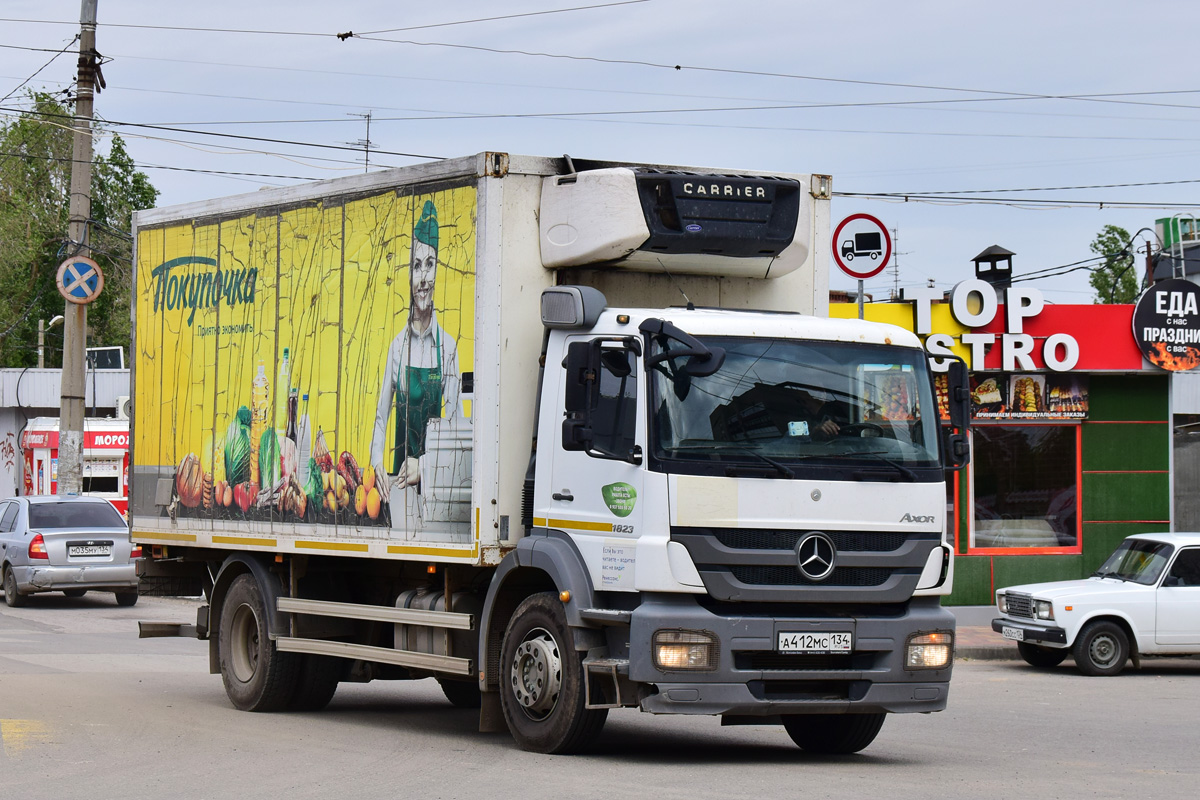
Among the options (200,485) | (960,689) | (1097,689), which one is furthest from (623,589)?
(1097,689)

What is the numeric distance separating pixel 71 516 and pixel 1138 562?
52.3 ft

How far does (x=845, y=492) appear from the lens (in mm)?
9156

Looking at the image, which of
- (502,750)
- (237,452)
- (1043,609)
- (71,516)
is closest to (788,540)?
(502,750)

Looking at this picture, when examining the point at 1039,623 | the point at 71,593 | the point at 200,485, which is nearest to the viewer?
the point at 200,485

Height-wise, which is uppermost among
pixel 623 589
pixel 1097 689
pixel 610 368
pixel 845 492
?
pixel 610 368

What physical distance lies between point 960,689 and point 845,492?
7.40 m

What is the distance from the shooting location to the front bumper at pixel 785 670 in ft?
29.2

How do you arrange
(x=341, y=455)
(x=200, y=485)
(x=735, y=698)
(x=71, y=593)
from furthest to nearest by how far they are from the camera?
1. (x=71, y=593)
2. (x=200, y=485)
3. (x=341, y=455)
4. (x=735, y=698)

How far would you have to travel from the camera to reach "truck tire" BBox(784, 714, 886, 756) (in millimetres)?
10242

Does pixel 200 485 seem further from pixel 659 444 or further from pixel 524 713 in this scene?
pixel 659 444

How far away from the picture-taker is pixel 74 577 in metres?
24.4

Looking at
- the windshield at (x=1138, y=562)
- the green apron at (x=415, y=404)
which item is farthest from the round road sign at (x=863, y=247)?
the green apron at (x=415, y=404)

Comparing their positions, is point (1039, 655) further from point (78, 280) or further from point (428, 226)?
point (78, 280)

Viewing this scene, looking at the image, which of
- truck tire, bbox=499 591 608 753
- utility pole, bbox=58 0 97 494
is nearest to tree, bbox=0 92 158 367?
utility pole, bbox=58 0 97 494
